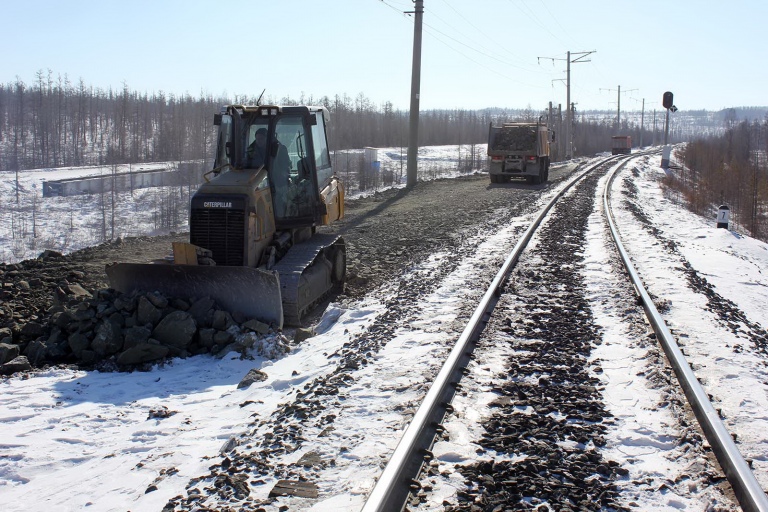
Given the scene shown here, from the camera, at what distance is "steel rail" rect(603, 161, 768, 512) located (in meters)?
3.29

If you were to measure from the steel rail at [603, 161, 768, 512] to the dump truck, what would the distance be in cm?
424

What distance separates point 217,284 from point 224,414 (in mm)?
2685

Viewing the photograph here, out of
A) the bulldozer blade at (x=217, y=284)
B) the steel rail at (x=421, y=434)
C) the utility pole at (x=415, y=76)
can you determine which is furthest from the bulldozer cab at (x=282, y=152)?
the utility pole at (x=415, y=76)

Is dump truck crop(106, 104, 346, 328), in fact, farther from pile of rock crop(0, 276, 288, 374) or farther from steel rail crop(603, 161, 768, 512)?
steel rail crop(603, 161, 768, 512)

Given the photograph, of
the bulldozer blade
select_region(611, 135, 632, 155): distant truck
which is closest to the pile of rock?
the bulldozer blade

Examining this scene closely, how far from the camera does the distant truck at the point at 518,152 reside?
2752cm

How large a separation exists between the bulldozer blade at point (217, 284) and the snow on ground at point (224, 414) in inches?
30.7

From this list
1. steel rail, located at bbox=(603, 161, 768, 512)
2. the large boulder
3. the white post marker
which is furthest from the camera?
the white post marker

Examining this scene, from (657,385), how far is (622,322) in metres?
1.86

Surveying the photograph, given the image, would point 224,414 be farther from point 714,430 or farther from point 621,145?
point 621,145

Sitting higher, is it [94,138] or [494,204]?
[94,138]

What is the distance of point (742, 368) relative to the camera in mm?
5492

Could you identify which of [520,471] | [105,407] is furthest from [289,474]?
[105,407]

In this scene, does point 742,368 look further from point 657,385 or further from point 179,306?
point 179,306
